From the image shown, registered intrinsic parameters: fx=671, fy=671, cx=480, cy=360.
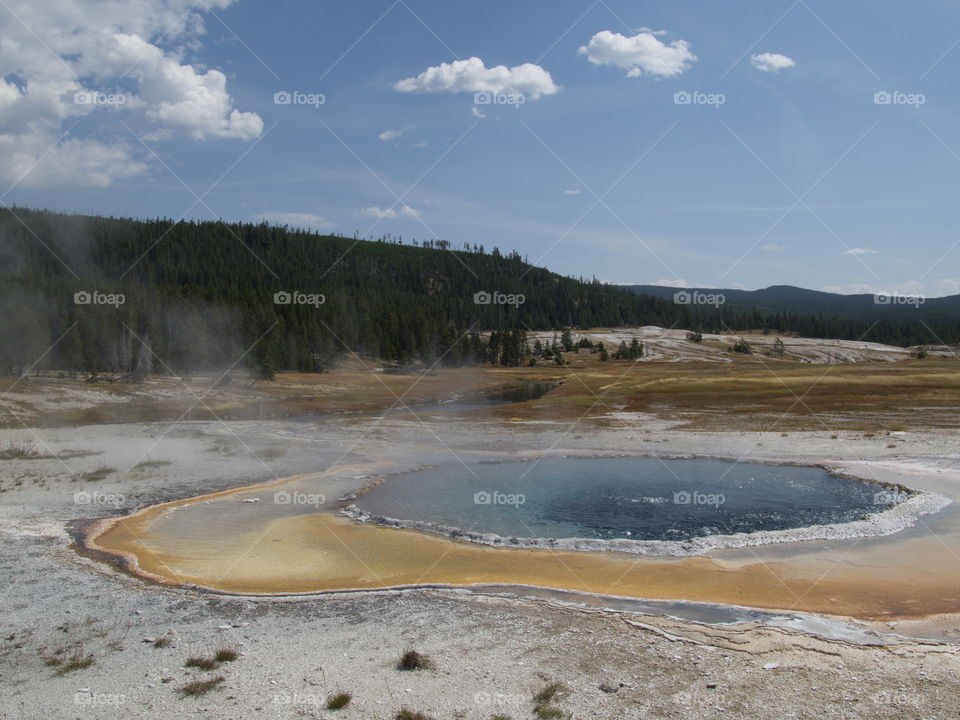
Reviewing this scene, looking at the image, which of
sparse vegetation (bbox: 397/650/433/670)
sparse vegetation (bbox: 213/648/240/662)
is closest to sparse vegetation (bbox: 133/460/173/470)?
sparse vegetation (bbox: 213/648/240/662)

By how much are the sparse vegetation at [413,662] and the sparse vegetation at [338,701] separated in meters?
1.12

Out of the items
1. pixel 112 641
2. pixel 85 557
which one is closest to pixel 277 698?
pixel 112 641

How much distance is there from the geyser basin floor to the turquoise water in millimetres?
2279

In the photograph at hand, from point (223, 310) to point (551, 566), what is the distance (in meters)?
85.7

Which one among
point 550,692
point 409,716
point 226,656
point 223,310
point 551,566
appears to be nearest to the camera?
point 409,716

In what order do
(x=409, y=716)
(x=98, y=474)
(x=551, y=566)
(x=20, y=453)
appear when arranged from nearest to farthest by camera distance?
(x=409, y=716) → (x=551, y=566) → (x=98, y=474) → (x=20, y=453)

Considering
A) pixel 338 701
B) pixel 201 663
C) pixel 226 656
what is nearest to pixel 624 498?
pixel 226 656

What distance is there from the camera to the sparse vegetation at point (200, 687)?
962 centimetres

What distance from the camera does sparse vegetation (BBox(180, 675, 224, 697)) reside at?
9625 millimetres

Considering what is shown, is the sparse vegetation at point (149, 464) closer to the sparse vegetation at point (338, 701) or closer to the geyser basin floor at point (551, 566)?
the geyser basin floor at point (551, 566)

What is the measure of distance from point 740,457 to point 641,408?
20878 mm

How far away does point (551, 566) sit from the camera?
16062 millimetres

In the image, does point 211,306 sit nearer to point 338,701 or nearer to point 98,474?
point 98,474

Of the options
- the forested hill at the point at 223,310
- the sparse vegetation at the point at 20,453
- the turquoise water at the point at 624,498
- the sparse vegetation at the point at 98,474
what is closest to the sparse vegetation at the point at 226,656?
the turquoise water at the point at 624,498
